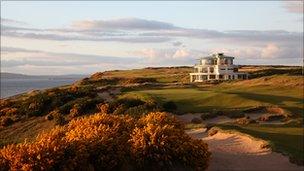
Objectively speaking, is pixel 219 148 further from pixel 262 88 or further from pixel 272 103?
pixel 262 88

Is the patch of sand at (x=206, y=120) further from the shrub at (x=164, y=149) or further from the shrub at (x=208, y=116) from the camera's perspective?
the shrub at (x=164, y=149)

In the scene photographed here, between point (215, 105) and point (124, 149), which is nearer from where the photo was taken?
point (124, 149)

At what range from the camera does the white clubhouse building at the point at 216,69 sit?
259 feet

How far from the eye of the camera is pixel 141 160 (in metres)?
16.0

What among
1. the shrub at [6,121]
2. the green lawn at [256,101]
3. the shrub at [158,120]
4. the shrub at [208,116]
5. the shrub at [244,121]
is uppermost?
the shrub at [158,120]

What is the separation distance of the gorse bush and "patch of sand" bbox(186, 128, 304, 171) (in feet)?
10.4

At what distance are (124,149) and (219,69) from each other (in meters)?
65.7

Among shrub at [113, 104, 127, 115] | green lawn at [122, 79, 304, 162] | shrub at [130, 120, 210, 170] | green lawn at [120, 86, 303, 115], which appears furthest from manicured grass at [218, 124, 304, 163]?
shrub at [113, 104, 127, 115]

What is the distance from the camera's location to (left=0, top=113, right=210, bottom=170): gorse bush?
13.9 meters

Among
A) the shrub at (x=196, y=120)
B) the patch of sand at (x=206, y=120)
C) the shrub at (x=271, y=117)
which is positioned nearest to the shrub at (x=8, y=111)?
the patch of sand at (x=206, y=120)

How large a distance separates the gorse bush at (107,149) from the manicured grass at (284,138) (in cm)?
629

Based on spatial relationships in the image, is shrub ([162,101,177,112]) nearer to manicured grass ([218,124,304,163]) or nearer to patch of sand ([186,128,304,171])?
manicured grass ([218,124,304,163])

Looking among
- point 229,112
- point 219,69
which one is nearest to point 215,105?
point 229,112

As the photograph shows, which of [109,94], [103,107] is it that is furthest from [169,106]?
[109,94]
